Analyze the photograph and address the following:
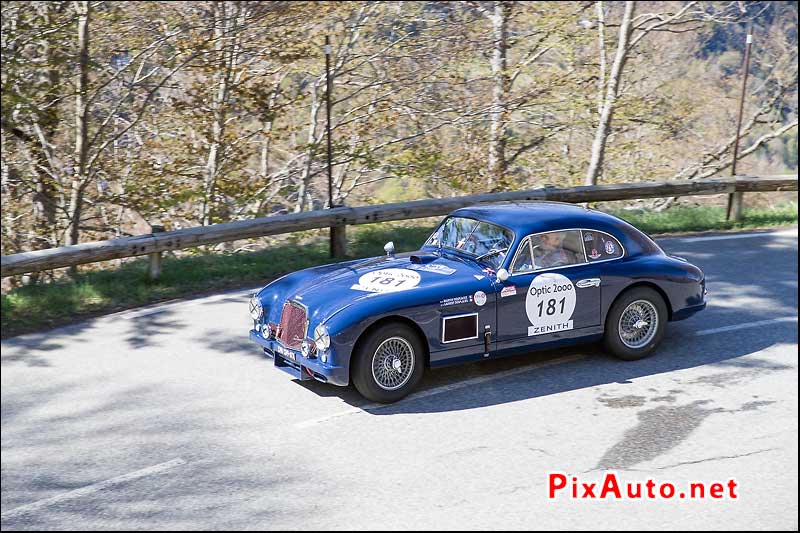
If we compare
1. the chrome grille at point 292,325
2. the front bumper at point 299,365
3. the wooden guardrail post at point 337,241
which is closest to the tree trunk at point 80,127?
the wooden guardrail post at point 337,241

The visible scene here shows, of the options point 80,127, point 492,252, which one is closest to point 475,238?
point 492,252

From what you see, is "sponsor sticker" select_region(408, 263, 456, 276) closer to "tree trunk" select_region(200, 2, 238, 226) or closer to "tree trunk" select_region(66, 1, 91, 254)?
"tree trunk" select_region(66, 1, 91, 254)

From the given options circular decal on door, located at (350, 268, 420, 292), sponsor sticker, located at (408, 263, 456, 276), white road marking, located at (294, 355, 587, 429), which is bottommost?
white road marking, located at (294, 355, 587, 429)

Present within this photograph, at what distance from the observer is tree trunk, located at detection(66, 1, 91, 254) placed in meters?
13.8

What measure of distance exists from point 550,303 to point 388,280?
1543mm

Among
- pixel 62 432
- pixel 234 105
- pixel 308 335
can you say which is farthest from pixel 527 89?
pixel 62 432

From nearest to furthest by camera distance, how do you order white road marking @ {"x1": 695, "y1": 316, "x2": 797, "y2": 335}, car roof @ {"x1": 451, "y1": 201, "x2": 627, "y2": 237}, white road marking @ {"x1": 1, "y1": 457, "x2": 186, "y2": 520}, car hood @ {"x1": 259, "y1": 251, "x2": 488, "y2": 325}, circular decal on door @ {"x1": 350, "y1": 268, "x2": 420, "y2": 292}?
white road marking @ {"x1": 1, "y1": 457, "x2": 186, "y2": 520} < car hood @ {"x1": 259, "y1": 251, "x2": 488, "y2": 325} < circular decal on door @ {"x1": 350, "y1": 268, "x2": 420, "y2": 292} < car roof @ {"x1": 451, "y1": 201, "x2": 627, "y2": 237} < white road marking @ {"x1": 695, "y1": 316, "x2": 797, "y2": 335}

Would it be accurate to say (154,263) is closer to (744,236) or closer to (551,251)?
(551,251)

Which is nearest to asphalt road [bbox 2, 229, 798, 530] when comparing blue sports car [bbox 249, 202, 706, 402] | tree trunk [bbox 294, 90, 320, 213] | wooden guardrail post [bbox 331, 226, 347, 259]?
blue sports car [bbox 249, 202, 706, 402]

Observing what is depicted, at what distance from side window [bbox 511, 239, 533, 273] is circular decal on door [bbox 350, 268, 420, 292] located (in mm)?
932

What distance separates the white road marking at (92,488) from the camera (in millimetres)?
5750

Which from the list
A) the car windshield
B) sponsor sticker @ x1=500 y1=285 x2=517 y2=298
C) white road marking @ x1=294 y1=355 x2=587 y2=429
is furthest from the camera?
the car windshield

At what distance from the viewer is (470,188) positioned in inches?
768

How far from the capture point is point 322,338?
7492 millimetres
